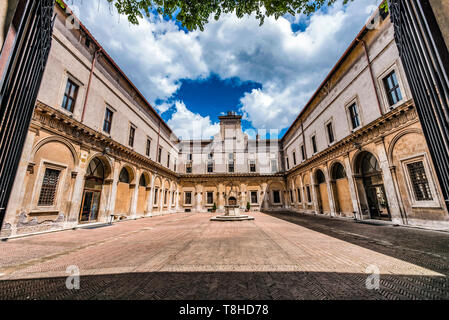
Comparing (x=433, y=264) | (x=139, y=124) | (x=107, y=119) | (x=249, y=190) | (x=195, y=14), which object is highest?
(x=139, y=124)

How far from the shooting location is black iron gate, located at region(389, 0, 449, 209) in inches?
82.4

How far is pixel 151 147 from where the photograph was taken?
20156 millimetres

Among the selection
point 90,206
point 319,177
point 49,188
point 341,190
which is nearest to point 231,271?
point 49,188

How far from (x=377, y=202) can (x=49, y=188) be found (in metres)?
19.4

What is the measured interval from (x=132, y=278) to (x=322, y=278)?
3.41 m

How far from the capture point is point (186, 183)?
89.6 feet

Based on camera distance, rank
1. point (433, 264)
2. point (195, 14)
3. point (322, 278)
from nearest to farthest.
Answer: point (322, 278), point (433, 264), point (195, 14)

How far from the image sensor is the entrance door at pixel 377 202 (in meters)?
11.1

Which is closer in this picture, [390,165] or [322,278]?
[322,278]

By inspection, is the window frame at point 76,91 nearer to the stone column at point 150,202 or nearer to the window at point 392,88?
the stone column at point 150,202

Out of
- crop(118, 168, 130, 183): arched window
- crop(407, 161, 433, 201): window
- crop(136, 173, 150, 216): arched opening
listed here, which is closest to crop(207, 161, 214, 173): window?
crop(136, 173, 150, 216): arched opening

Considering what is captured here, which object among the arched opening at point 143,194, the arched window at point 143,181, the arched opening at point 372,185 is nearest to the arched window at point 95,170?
the arched opening at point 143,194
